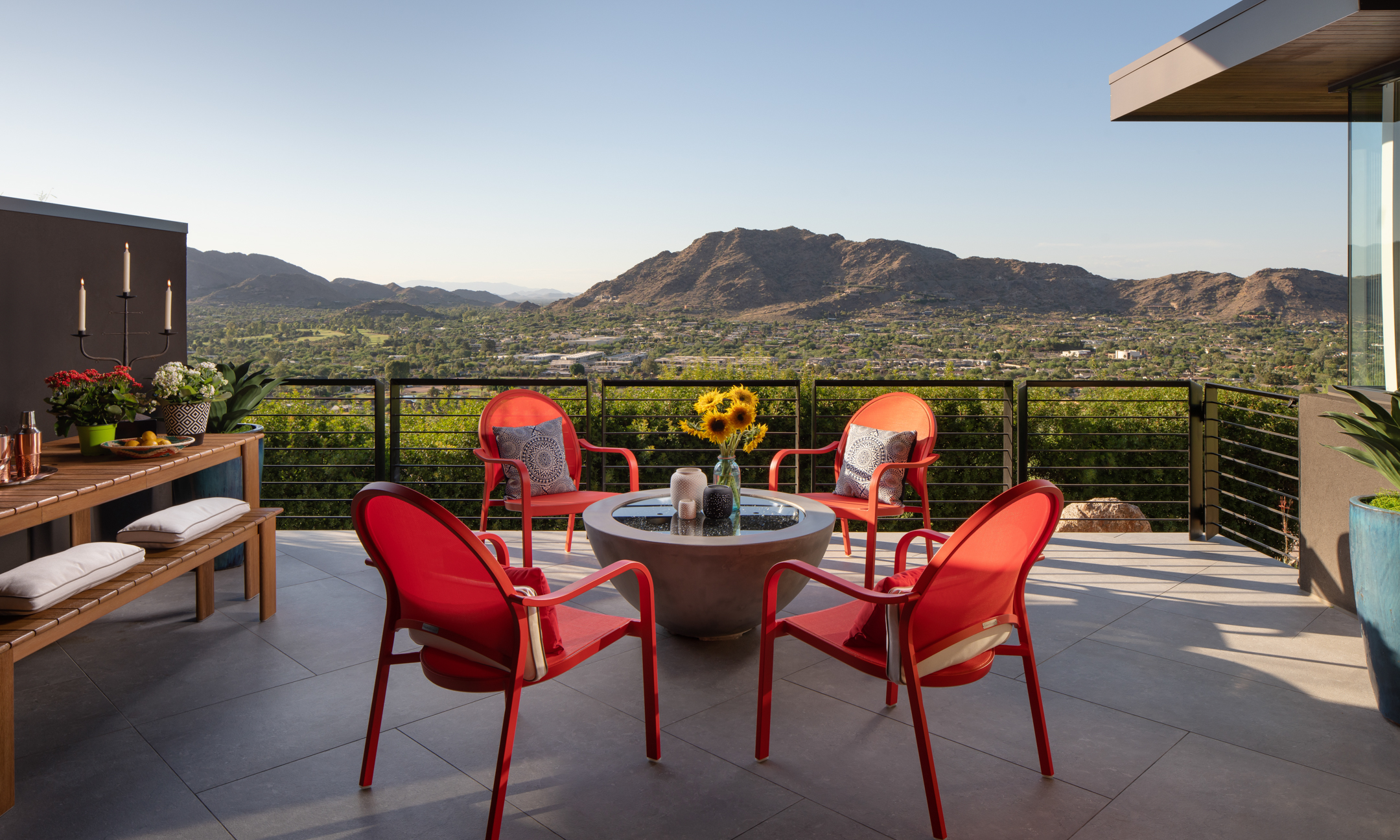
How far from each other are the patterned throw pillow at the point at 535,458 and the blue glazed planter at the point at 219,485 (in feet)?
4.48

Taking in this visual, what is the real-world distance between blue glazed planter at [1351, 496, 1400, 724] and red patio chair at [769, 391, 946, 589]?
5.36ft

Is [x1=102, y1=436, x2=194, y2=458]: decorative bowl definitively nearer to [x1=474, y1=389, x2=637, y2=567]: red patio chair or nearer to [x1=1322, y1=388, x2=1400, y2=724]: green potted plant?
[x1=474, y1=389, x2=637, y2=567]: red patio chair

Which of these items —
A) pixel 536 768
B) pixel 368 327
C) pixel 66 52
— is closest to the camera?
pixel 536 768

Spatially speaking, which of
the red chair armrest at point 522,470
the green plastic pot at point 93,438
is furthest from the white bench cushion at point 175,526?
the red chair armrest at point 522,470

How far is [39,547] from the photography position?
379 centimetres

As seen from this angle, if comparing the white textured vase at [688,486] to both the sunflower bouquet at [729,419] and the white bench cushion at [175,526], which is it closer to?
the sunflower bouquet at [729,419]

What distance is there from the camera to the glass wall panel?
3.50 metres

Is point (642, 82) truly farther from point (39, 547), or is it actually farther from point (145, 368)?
point (39, 547)

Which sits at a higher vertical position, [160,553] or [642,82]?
[642,82]

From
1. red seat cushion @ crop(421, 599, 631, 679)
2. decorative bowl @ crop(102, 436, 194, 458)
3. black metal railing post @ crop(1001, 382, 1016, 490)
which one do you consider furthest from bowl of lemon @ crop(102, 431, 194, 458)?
black metal railing post @ crop(1001, 382, 1016, 490)

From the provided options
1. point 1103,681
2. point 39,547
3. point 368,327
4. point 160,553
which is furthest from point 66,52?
point 1103,681

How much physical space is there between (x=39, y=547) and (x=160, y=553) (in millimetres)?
1389

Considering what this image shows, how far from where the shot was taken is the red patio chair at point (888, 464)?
13.5ft

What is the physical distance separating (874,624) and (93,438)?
315 centimetres
